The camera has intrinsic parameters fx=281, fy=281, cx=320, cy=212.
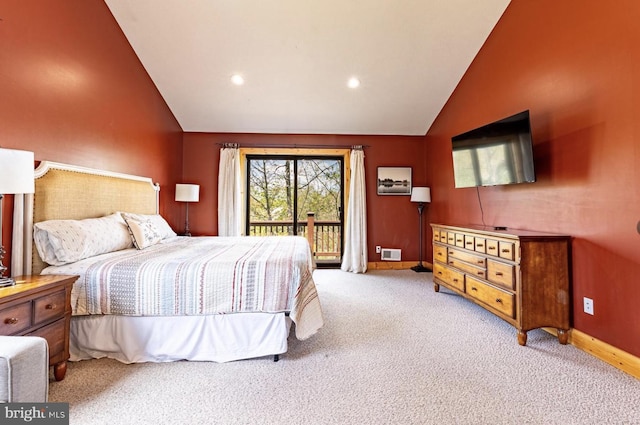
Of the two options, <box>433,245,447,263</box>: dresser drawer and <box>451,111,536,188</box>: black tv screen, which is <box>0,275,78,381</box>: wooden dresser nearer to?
<box>433,245,447,263</box>: dresser drawer

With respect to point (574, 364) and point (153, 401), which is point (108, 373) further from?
point (574, 364)

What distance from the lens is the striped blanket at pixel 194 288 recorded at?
1.90 m

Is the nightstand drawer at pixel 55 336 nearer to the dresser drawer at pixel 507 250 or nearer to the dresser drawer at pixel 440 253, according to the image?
the dresser drawer at pixel 507 250

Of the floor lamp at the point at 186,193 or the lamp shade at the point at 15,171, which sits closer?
the lamp shade at the point at 15,171

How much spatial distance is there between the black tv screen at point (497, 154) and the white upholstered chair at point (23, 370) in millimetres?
3272

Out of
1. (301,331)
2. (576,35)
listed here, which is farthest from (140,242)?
(576,35)

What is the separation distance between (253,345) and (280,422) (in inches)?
25.6

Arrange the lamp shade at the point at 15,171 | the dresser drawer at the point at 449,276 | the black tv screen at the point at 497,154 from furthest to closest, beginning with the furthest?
1. the dresser drawer at the point at 449,276
2. the black tv screen at the point at 497,154
3. the lamp shade at the point at 15,171

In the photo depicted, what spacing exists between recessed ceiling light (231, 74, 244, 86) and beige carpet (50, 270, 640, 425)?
10.6 ft

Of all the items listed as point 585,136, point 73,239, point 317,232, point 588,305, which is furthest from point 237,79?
point 588,305

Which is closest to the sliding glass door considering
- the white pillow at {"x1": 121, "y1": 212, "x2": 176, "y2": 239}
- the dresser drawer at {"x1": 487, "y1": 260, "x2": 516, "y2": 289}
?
the white pillow at {"x1": 121, "y1": 212, "x2": 176, "y2": 239}

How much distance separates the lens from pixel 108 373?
1.80 meters

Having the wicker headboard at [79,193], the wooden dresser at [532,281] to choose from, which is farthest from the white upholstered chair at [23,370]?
the wooden dresser at [532,281]

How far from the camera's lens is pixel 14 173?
5.11 ft
